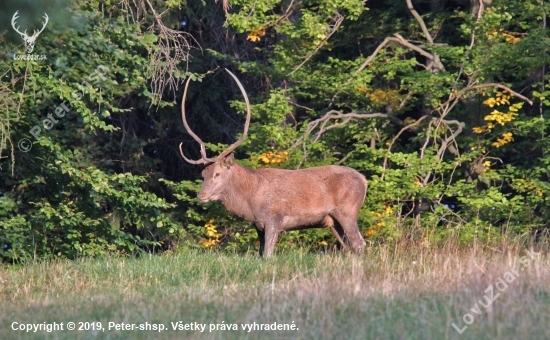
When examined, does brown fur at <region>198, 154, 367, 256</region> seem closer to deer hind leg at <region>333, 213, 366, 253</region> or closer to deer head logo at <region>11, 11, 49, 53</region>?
deer hind leg at <region>333, 213, 366, 253</region>

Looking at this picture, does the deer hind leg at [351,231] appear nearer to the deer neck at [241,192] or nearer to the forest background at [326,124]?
the forest background at [326,124]

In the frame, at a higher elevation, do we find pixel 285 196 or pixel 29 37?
pixel 29 37

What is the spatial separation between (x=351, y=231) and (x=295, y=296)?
5.22 meters

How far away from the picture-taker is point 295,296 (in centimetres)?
894

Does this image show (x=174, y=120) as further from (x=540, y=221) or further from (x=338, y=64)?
(x=540, y=221)

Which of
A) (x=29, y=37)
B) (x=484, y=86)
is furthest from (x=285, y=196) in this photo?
(x=29, y=37)

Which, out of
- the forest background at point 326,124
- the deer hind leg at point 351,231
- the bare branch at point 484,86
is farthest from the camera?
the bare branch at point 484,86

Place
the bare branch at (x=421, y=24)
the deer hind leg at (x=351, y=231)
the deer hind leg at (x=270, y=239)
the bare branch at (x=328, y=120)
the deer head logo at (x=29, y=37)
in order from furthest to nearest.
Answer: the bare branch at (x=421, y=24) < the bare branch at (x=328, y=120) < the deer hind leg at (x=351, y=231) < the deer hind leg at (x=270, y=239) < the deer head logo at (x=29, y=37)

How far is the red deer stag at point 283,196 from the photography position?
45.6 ft

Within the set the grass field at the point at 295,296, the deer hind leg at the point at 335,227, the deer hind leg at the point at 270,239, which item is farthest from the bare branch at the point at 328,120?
the grass field at the point at 295,296

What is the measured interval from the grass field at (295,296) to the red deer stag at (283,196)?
178 centimetres

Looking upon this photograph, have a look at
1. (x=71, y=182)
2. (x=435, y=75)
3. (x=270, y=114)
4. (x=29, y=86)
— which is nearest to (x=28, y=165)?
(x=71, y=182)

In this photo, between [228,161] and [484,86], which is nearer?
[228,161]

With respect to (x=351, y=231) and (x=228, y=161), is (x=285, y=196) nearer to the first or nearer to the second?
(x=228, y=161)
